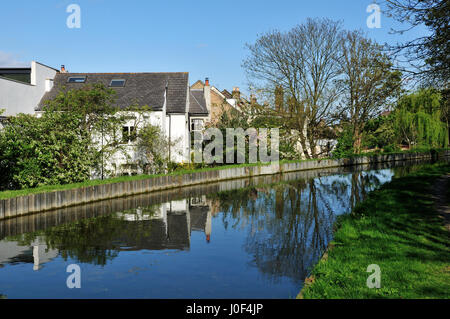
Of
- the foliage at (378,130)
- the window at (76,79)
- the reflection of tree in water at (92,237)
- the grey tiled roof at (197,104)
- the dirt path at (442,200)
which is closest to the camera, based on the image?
the reflection of tree in water at (92,237)

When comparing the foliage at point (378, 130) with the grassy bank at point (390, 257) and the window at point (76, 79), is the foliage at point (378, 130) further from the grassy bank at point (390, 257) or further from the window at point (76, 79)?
the grassy bank at point (390, 257)

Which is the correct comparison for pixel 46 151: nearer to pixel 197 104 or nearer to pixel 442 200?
pixel 442 200

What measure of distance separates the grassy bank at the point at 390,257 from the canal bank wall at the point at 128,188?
10444 millimetres

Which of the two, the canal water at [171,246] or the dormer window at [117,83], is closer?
the canal water at [171,246]

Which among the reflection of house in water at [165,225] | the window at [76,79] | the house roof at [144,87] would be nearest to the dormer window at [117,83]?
the house roof at [144,87]

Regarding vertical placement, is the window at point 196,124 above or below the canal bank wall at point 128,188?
above

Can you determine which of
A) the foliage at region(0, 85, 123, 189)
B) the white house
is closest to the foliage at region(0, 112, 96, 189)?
the foliage at region(0, 85, 123, 189)

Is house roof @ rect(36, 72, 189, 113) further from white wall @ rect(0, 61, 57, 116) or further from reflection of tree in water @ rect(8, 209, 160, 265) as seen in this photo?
reflection of tree in water @ rect(8, 209, 160, 265)

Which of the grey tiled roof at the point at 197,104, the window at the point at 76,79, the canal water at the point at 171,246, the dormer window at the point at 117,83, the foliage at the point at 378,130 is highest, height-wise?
the window at the point at 76,79

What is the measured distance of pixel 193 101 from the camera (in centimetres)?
3647

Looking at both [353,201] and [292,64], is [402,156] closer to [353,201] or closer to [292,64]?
[292,64]

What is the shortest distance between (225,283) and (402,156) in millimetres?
45585

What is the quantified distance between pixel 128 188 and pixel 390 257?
14036 millimetres

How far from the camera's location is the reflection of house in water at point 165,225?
38.3 ft
